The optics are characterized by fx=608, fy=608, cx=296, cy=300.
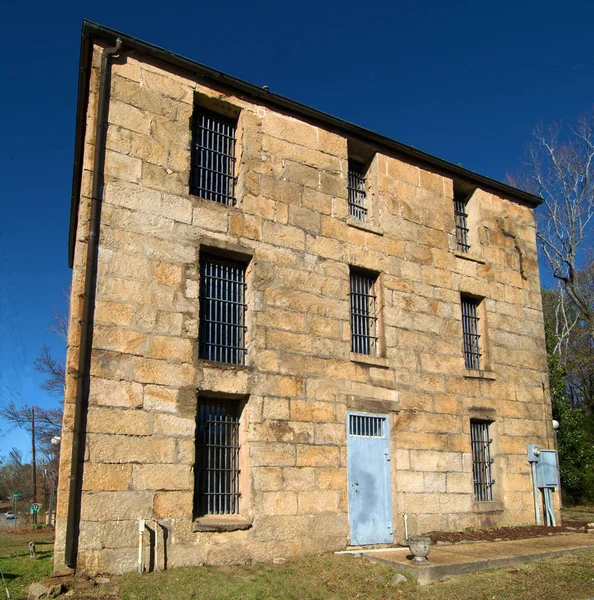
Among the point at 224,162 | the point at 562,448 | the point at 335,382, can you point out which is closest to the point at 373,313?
the point at 335,382

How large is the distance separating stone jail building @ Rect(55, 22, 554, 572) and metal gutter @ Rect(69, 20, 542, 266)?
0.04 metres

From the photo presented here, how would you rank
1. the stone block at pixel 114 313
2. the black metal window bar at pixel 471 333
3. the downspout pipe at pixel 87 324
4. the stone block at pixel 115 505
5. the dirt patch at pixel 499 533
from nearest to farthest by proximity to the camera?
the downspout pipe at pixel 87 324
the stone block at pixel 115 505
the stone block at pixel 114 313
the dirt patch at pixel 499 533
the black metal window bar at pixel 471 333

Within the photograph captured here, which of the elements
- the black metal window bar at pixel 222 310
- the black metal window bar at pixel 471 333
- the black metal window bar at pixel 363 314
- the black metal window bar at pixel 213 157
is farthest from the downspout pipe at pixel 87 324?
the black metal window bar at pixel 471 333

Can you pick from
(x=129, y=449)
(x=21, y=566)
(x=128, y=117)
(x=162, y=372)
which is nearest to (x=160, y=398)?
(x=162, y=372)

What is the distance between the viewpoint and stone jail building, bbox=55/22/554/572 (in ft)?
27.1

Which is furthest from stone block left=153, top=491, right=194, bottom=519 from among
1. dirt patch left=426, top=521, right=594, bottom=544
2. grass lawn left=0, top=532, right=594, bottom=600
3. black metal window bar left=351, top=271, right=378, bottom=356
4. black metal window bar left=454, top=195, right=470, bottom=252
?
black metal window bar left=454, top=195, right=470, bottom=252

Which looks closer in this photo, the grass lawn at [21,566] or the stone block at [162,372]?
the grass lawn at [21,566]

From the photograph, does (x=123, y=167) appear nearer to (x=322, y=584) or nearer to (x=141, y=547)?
(x=141, y=547)

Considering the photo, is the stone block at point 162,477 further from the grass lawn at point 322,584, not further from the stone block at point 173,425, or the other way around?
the grass lawn at point 322,584

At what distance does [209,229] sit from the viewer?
9.75 metres

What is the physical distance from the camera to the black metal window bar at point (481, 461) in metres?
12.1

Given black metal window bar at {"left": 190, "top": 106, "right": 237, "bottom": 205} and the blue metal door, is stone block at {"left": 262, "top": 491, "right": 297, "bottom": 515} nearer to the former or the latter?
the blue metal door

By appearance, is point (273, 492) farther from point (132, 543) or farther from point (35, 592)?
point (35, 592)

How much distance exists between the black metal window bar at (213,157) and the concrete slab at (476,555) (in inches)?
247
